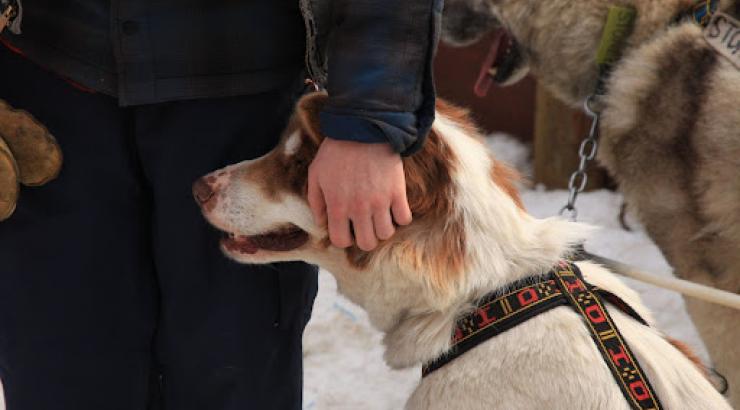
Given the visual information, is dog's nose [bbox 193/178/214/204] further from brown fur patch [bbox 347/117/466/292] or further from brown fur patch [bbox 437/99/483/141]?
brown fur patch [bbox 437/99/483/141]

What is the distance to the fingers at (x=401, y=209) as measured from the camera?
5.35 ft

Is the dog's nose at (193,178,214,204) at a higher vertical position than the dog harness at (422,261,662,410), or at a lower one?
higher

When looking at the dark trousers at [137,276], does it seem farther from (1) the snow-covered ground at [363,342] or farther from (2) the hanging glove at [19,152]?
(1) the snow-covered ground at [363,342]

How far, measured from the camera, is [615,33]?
2871mm

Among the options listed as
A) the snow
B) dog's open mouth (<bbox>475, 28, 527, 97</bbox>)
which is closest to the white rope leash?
the snow

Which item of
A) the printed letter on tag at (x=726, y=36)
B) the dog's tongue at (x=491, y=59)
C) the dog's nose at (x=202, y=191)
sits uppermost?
the dog's nose at (x=202, y=191)

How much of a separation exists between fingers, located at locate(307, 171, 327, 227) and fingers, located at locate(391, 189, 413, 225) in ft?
0.45

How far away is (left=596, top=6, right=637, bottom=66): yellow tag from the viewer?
283cm

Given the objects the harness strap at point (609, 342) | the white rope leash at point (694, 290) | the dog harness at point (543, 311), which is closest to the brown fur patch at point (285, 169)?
the dog harness at point (543, 311)

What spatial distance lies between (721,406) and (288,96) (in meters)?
1.12

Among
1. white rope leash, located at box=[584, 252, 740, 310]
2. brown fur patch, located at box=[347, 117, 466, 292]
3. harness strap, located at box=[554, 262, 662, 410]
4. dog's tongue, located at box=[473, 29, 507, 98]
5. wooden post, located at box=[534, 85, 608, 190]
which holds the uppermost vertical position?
brown fur patch, located at box=[347, 117, 466, 292]

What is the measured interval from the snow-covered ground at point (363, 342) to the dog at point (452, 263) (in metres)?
1.31

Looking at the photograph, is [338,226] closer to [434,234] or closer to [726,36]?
[434,234]

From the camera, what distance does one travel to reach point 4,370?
2.11 m
